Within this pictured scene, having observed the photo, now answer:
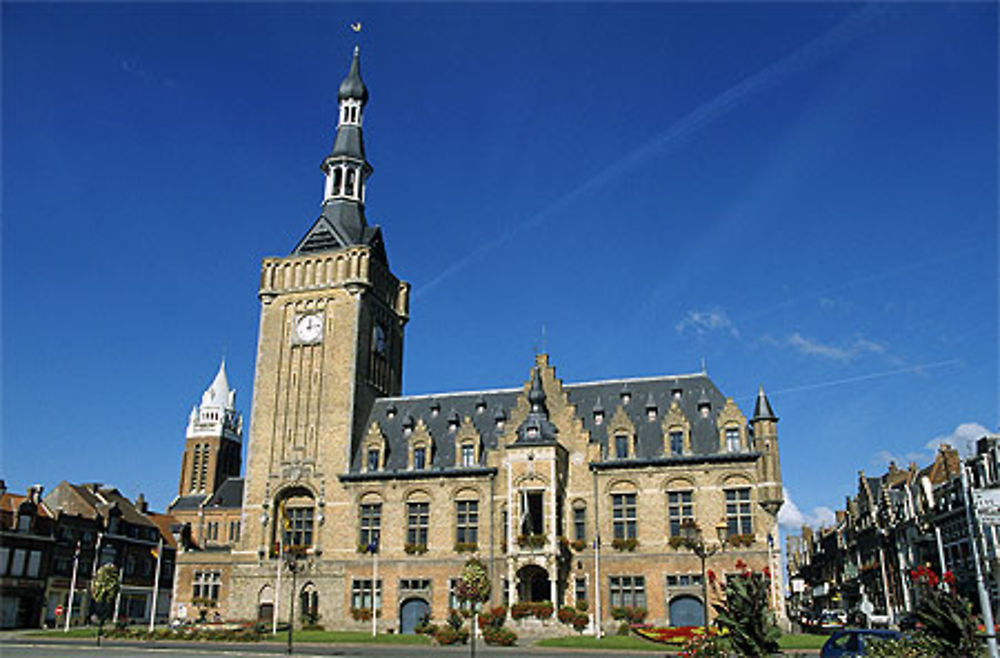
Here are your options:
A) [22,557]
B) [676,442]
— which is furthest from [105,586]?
[676,442]

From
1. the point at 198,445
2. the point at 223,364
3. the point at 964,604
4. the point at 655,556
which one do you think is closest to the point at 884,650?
the point at 964,604

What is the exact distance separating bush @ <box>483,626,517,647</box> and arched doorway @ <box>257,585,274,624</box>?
17.7 m

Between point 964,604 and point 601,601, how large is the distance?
29.4m

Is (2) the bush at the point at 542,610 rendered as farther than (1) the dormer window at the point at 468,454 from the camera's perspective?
No

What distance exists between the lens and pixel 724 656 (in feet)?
62.5

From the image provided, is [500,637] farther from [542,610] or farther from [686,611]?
[686,611]

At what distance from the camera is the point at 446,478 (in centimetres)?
5081

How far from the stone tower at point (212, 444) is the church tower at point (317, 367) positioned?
66.3m

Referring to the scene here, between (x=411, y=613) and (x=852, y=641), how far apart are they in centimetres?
3170

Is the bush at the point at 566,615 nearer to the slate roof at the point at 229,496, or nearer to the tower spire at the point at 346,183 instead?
the tower spire at the point at 346,183

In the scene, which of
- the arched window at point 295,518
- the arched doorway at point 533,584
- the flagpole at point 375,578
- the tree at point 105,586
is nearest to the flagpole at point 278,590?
the arched window at point 295,518

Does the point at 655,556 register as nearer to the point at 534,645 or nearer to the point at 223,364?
the point at 534,645

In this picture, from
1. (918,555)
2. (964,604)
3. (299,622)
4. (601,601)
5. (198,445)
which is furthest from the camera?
(198,445)

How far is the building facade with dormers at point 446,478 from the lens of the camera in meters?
45.8
